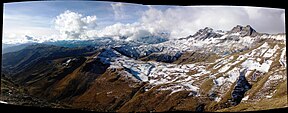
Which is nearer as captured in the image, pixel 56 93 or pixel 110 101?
pixel 56 93

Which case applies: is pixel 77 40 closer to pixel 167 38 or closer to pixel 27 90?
pixel 27 90

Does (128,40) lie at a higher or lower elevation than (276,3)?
lower

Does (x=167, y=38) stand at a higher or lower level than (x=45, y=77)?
higher

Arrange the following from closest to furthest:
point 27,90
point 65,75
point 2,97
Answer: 1. point 2,97
2. point 27,90
3. point 65,75

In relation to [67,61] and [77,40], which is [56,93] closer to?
[67,61]

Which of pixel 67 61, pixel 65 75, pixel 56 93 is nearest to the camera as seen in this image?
pixel 56 93

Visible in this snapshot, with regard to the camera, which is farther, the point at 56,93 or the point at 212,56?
the point at 212,56

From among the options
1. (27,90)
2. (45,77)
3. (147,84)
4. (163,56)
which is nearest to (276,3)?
(27,90)

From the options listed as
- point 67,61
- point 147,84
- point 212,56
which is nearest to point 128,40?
point 67,61

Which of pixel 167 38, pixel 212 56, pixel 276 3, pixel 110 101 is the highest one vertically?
pixel 276 3
